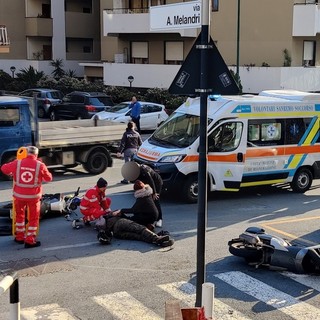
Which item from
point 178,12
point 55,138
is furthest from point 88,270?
point 55,138

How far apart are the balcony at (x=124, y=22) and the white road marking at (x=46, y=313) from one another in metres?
30.5

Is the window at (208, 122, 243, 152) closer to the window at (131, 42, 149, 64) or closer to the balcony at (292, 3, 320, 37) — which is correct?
the balcony at (292, 3, 320, 37)

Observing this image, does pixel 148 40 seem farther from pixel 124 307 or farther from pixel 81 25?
pixel 124 307

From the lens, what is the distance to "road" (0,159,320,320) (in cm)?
719

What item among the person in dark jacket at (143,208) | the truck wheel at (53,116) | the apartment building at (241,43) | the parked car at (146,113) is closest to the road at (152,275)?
the person in dark jacket at (143,208)

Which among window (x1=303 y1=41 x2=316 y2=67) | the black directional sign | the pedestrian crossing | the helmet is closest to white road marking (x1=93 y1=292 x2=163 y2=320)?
the pedestrian crossing

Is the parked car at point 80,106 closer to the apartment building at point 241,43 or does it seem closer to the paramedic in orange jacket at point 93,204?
the apartment building at point 241,43

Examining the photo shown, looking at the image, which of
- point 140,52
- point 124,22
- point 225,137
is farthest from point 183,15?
point 140,52

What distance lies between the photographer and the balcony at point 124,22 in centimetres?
3678

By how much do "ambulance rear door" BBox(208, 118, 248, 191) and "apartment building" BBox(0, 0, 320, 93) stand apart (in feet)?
41.9

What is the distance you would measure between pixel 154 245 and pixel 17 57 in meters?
39.1

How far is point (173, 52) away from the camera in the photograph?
122ft

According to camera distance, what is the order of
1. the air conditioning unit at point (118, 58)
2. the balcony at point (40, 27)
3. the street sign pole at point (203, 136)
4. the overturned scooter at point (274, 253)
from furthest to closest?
1. the balcony at point (40, 27)
2. the air conditioning unit at point (118, 58)
3. the overturned scooter at point (274, 253)
4. the street sign pole at point (203, 136)

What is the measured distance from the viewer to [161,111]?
2773cm
